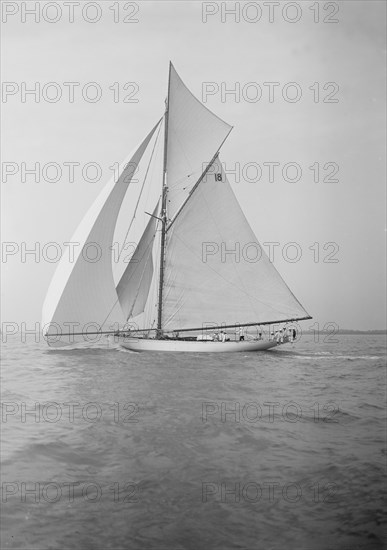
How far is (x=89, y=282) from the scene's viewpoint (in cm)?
2959

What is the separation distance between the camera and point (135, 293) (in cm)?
3509

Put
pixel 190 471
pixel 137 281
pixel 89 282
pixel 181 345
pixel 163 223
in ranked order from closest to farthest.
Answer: pixel 190 471 → pixel 89 282 → pixel 181 345 → pixel 137 281 → pixel 163 223

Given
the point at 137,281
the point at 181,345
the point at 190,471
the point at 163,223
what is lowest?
the point at 181,345

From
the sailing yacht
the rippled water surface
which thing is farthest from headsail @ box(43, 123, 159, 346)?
the rippled water surface

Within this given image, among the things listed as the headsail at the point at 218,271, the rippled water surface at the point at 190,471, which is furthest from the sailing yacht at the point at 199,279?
the rippled water surface at the point at 190,471

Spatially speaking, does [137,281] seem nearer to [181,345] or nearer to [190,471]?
[181,345]

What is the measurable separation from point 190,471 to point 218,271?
26.5 meters

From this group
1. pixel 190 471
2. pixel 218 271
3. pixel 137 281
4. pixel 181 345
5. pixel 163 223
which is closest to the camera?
pixel 190 471

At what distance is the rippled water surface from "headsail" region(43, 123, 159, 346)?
1549 cm

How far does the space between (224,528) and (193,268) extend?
28774 millimetres

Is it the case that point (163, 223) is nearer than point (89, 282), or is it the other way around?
point (89, 282)

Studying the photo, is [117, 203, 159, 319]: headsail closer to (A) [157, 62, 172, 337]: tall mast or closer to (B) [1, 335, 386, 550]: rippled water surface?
(A) [157, 62, 172, 337]: tall mast

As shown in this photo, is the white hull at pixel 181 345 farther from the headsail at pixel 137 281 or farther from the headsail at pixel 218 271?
the headsail at pixel 137 281

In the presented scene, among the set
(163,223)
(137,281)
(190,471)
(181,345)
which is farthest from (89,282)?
(190,471)
